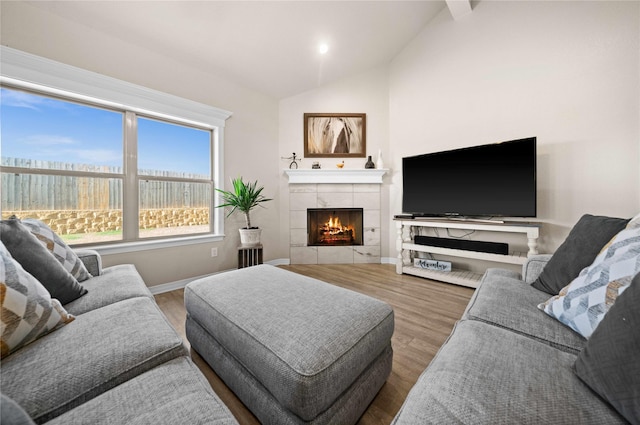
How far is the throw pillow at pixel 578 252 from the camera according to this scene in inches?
46.1

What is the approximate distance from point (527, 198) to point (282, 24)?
119 inches

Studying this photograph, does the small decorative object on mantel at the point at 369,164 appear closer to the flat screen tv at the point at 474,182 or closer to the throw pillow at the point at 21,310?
the flat screen tv at the point at 474,182

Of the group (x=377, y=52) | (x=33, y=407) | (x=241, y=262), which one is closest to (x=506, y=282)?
(x=33, y=407)

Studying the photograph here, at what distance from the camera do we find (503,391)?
1.97ft

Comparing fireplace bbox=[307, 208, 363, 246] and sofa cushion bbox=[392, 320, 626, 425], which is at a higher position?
fireplace bbox=[307, 208, 363, 246]

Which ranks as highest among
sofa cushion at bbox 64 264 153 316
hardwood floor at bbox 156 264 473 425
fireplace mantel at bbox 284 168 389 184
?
fireplace mantel at bbox 284 168 389 184

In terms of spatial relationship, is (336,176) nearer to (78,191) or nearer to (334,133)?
(334,133)

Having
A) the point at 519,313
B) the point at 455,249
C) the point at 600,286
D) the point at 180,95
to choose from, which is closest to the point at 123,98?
the point at 180,95

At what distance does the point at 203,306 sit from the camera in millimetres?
1234

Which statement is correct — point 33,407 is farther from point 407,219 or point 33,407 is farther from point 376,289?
point 407,219

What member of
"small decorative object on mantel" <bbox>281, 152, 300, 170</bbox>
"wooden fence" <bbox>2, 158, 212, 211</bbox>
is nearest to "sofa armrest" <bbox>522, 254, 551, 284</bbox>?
"small decorative object on mantel" <bbox>281, 152, 300, 170</bbox>

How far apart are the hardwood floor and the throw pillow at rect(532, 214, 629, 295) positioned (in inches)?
28.8

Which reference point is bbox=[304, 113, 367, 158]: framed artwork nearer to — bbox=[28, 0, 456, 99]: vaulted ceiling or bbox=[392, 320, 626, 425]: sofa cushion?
bbox=[28, 0, 456, 99]: vaulted ceiling

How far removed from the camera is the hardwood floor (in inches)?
44.4
